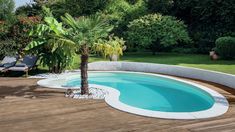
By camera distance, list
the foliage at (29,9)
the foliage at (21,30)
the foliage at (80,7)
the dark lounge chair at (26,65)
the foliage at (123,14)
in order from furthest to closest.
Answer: the foliage at (29,9) < the foliage at (80,7) < the foliage at (123,14) < the foliage at (21,30) < the dark lounge chair at (26,65)

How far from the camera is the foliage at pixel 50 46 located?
1212 centimetres

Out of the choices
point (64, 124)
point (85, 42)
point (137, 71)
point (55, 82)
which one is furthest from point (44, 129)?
point (137, 71)

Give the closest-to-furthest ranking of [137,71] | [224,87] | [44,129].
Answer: [44,129] < [224,87] < [137,71]

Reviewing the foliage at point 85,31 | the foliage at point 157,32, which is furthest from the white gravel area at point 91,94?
the foliage at point 157,32

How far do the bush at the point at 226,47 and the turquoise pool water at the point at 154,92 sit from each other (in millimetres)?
7557

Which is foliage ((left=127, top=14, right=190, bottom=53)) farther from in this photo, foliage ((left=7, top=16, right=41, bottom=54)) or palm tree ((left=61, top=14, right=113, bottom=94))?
palm tree ((left=61, top=14, right=113, bottom=94))

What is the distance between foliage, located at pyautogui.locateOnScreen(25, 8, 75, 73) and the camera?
1212cm

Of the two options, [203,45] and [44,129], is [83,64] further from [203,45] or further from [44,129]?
[203,45]

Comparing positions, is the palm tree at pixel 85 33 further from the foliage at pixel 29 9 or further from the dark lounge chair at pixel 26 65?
the foliage at pixel 29 9

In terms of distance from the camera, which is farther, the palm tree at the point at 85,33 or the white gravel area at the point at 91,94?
the white gravel area at the point at 91,94

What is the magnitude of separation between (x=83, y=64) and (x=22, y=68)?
18.9ft

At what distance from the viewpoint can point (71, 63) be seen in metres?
17.6

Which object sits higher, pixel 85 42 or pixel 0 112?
pixel 85 42

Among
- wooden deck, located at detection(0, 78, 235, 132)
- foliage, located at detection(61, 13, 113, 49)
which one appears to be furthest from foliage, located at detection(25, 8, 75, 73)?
wooden deck, located at detection(0, 78, 235, 132)
